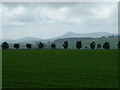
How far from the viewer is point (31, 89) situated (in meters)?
20.6

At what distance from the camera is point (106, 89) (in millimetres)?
21547

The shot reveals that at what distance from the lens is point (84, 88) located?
21656 millimetres

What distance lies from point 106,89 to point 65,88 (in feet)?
11.1

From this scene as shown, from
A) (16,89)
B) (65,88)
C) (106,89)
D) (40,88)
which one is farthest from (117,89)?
(16,89)

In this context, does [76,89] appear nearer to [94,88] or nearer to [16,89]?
[94,88]

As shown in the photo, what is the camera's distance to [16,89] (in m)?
20.5

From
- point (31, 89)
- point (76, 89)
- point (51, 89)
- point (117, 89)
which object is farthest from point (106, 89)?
point (31, 89)

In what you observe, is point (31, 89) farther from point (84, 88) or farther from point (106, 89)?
point (106, 89)

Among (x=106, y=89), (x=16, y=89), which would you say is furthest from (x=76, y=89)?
(x=16, y=89)

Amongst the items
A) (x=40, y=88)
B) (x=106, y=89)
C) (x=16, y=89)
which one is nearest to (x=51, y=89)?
(x=40, y=88)

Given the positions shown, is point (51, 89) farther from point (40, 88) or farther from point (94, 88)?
point (94, 88)

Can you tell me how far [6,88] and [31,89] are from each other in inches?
82.2

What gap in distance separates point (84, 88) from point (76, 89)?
98 centimetres

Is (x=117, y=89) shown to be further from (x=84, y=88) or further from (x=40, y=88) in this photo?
(x=40, y=88)
